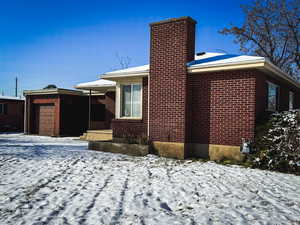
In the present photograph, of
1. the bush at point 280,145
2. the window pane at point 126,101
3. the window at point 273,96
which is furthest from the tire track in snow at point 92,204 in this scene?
the window at point 273,96

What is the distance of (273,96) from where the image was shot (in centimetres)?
1099

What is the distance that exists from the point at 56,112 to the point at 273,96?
46.4 ft

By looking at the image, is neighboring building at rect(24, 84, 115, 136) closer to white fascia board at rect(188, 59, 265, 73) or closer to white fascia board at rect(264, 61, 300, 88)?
white fascia board at rect(188, 59, 265, 73)

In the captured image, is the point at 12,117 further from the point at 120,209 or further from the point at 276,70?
the point at 120,209

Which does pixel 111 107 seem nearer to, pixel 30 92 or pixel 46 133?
pixel 46 133

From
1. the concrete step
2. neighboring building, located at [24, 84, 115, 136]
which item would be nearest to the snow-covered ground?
the concrete step

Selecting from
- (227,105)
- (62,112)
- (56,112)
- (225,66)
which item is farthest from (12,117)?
(225,66)

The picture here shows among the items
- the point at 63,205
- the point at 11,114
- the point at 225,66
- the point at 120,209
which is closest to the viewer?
the point at 120,209

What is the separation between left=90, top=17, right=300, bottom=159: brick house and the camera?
844 cm

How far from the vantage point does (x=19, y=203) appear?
4395 mm

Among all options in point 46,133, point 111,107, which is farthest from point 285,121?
point 46,133

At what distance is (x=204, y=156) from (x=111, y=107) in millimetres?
8299

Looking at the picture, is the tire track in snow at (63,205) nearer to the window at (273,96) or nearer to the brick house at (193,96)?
the brick house at (193,96)

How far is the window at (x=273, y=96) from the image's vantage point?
10444 mm
